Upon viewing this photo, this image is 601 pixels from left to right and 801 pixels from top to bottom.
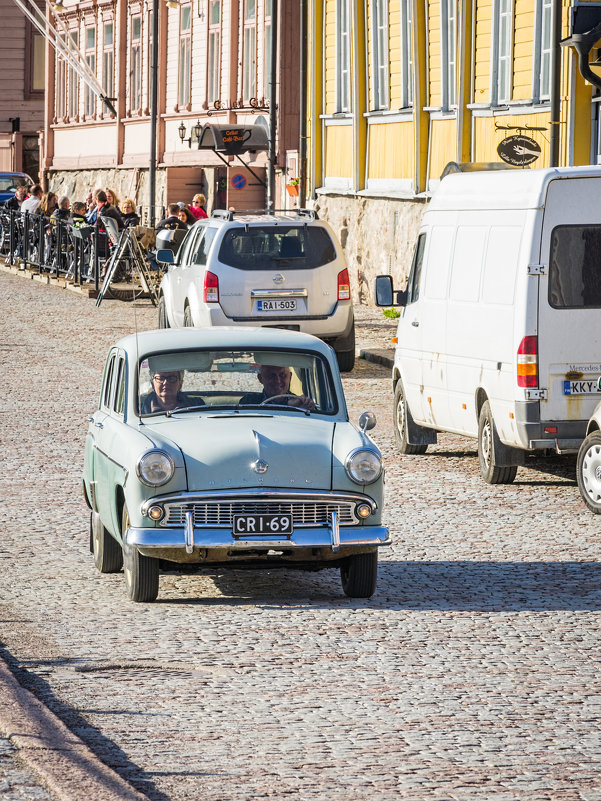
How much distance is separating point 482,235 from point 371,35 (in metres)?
21.0

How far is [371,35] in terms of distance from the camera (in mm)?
33656

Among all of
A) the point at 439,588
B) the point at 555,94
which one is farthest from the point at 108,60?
the point at 439,588

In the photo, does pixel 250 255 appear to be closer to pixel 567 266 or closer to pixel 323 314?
pixel 323 314

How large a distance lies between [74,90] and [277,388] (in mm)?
51189

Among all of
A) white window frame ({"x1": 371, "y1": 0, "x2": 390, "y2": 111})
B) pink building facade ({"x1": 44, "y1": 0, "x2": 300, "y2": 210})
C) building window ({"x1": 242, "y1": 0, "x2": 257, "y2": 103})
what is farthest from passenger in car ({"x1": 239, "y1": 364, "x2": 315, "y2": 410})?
building window ({"x1": 242, "y1": 0, "x2": 257, "y2": 103})

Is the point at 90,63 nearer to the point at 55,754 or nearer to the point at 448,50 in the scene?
the point at 448,50

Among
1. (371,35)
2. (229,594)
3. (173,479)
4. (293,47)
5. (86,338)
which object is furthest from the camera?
(293,47)

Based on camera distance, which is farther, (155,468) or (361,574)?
(361,574)

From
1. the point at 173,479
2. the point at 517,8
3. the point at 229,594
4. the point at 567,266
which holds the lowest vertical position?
the point at 229,594

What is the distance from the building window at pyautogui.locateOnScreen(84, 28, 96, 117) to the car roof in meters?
47.6

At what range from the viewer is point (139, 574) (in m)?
8.71

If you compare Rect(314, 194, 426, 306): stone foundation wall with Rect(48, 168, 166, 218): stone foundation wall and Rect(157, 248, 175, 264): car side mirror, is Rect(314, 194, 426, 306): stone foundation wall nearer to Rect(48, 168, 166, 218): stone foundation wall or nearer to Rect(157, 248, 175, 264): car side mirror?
Rect(157, 248, 175, 264): car side mirror

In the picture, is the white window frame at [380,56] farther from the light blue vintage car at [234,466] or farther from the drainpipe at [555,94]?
the light blue vintage car at [234,466]

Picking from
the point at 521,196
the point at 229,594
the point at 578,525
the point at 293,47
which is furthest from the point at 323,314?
the point at 293,47
